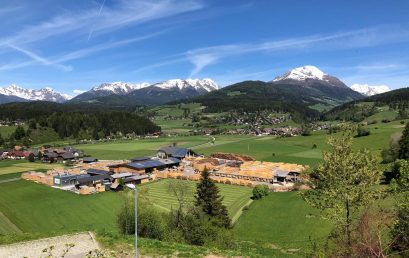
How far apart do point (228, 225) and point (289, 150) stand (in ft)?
240

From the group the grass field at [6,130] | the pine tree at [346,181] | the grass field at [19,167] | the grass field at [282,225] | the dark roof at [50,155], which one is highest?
the grass field at [6,130]

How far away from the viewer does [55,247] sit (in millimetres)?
23766

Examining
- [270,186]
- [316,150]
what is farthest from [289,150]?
[270,186]

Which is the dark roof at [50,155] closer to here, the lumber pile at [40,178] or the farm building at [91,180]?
the lumber pile at [40,178]

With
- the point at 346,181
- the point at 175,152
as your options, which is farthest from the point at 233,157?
the point at 346,181

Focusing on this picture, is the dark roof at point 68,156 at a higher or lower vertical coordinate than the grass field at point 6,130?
lower

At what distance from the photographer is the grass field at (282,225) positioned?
40469 mm

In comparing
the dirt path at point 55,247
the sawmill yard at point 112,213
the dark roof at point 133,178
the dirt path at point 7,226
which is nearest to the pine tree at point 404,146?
the sawmill yard at point 112,213

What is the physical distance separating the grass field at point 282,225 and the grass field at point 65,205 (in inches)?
160

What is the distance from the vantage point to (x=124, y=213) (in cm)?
3819

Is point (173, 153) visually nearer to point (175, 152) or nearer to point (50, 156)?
point (175, 152)

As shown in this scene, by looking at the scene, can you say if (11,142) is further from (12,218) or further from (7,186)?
(12,218)

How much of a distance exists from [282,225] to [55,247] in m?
29.4

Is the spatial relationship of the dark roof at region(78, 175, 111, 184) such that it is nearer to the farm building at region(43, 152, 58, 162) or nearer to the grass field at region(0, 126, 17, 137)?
the farm building at region(43, 152, 58, 162)
